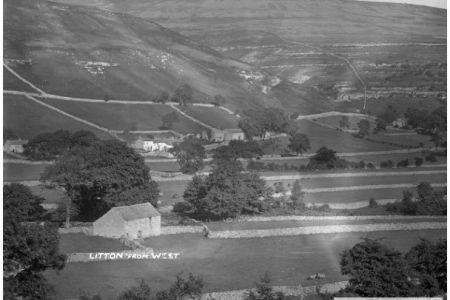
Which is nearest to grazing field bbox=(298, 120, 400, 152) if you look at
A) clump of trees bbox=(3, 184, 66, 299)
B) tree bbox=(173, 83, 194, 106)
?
tree bbox=(173, 83, 194, 106)

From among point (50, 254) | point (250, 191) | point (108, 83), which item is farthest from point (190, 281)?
point (108, 83)

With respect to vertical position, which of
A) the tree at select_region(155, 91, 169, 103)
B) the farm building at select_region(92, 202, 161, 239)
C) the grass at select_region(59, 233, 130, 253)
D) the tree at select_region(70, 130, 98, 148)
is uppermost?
the tree at select_region(155, 91, 169, 103)

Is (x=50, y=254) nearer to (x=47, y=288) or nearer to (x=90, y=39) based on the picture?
(x=47, y=288)

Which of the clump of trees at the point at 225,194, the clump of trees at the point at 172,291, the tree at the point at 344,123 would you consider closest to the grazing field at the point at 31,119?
the clump of trees at the point at 225,194

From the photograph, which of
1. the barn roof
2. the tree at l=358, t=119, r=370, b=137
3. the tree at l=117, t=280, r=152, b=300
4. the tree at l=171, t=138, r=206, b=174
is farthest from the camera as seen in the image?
the tree at l=358, t=119, r=370, b=137

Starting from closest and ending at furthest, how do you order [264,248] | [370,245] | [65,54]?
[370,245] < [264,248] < [65,54]

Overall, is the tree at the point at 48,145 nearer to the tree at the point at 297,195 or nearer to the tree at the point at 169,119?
the tree at the point at 169,119

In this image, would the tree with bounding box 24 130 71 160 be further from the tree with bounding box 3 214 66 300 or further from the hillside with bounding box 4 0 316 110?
the tree with bounding box 3 214 66 300
